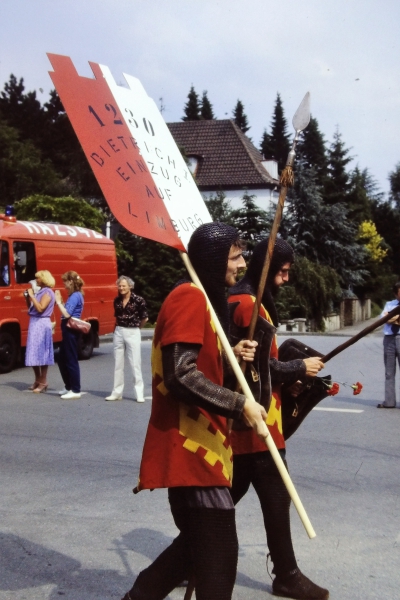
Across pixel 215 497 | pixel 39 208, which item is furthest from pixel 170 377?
pixel 39 208

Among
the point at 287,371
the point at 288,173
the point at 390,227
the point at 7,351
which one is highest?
the point at 390,227

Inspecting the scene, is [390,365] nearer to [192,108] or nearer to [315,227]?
[315,227]

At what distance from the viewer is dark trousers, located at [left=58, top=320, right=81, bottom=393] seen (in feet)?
39.4

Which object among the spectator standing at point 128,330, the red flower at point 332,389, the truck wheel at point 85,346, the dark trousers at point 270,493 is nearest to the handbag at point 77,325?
the spectator standing at point 128,330

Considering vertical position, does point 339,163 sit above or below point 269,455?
above

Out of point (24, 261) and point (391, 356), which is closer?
point (391, 356)

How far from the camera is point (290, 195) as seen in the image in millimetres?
46469

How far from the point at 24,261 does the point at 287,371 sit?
12.8m

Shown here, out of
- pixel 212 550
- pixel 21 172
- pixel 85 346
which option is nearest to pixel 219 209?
pixel 21 172

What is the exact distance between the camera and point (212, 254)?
3354mm

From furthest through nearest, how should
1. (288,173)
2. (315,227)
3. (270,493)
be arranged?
1. (315,227)
2. (270,493)
3. (288,173)

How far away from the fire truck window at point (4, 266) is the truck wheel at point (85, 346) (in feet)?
8.50

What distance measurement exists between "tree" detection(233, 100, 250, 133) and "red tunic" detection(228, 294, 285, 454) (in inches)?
4066

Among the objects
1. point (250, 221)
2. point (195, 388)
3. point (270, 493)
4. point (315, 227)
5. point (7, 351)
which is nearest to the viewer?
point (195, 388)
